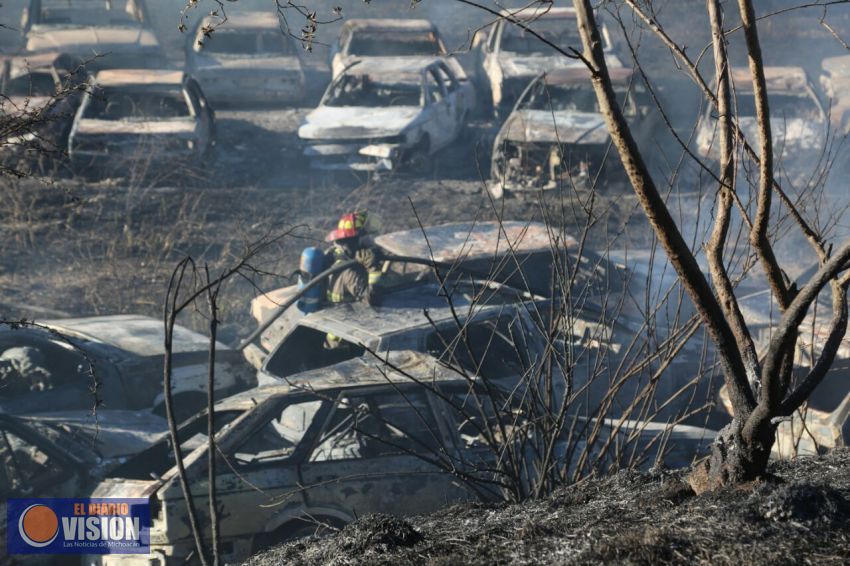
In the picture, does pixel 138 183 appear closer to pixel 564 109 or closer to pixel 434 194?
pixel 434 194

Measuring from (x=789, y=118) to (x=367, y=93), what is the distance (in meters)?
6.45

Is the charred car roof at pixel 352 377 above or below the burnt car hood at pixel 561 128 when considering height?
below

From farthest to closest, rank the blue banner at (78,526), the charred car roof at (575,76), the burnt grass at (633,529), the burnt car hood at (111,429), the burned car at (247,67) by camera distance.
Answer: the burned car at (247,67)
the charred car roof at (575,76)
the burnt car hood at (111,429)
the blue banner at (78,526)
the burnt grass at (633,529)

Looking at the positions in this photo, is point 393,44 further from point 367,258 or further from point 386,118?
point 367,258

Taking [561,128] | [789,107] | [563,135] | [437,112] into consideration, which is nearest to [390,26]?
[437,112]

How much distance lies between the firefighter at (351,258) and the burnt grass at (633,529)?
12.5 feet

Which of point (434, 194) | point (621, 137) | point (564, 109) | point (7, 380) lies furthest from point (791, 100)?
point (621, 137)

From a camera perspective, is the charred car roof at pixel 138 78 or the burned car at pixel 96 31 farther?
the burned car at pixel 96 31

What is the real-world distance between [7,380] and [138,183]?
216 inches

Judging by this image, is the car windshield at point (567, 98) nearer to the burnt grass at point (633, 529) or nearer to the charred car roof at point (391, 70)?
the charred car roof at point (391, 70)

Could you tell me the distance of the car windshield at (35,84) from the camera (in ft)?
46.8

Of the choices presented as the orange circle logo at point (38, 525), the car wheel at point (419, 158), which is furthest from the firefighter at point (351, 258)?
the car wheel at point (419, 158)

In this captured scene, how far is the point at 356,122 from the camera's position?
44.2 feet

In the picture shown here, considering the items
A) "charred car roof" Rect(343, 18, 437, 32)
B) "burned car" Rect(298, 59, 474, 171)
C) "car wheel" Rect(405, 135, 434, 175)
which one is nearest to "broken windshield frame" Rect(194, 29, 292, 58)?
"charred car roof" Rect(343, 18, 437, 32)
